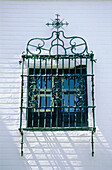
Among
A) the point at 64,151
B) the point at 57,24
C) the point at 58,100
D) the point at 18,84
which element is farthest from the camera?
the point at 57,24

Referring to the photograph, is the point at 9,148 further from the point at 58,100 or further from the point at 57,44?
the point at 57,44

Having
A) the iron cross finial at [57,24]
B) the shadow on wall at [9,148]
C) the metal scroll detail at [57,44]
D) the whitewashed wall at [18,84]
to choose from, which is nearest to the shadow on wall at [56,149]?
the whitewashed wall at [18,84]

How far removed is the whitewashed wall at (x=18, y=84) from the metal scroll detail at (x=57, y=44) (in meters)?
0.10

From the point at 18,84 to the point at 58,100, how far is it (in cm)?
68

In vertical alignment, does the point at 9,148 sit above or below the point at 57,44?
below

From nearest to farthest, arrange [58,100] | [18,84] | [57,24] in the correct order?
[58,100] → [18,84] → [57,24]

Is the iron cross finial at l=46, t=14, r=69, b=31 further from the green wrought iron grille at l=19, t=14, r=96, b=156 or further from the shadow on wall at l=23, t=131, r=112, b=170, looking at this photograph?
the shadow on wall at l=23, t=131, r=112, b=170

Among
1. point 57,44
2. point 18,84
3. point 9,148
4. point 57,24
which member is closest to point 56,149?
point 9,148

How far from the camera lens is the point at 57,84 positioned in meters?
4.98

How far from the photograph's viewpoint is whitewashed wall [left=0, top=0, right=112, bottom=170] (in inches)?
188

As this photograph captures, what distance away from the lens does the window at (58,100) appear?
4.91 meters

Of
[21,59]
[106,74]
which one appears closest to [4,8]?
[21,59]

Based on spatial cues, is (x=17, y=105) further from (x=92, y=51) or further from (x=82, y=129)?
(x=92, y=51)

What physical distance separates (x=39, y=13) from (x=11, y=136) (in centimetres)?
203
